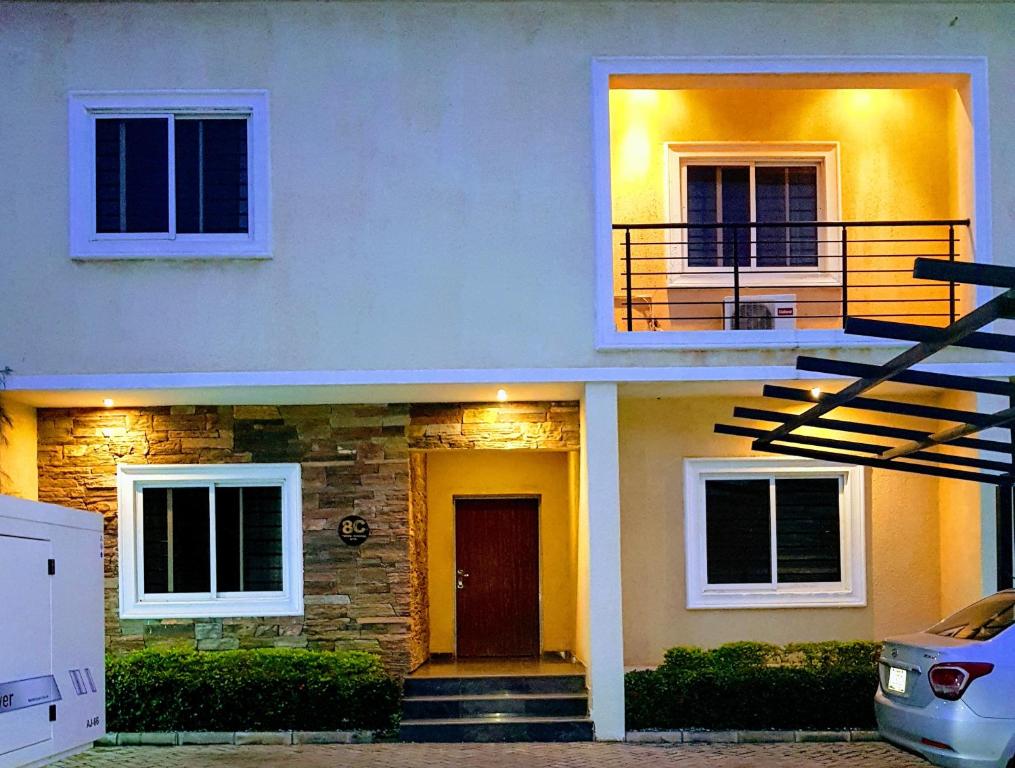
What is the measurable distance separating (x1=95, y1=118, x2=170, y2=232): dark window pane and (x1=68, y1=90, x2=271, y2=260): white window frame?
0.08 meters

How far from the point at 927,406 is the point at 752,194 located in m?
4.42

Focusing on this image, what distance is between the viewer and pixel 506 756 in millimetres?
12008

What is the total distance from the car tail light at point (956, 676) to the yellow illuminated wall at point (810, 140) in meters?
6.09

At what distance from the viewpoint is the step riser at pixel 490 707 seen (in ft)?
43.3

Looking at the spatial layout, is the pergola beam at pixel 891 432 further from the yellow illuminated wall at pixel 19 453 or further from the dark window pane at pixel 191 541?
the yellow illuminated wall at pixel 19 453

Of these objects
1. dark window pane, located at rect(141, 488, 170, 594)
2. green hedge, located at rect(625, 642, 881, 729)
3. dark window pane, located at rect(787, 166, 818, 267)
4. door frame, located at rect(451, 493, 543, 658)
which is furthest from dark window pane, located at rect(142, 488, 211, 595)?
dark window pane, located at rect(787, 166, 818, 267)

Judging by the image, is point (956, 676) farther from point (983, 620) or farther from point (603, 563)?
point (603, 563)

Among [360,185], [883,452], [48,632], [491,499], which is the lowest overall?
[48,632]

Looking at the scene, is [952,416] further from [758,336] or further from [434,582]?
[434,582]

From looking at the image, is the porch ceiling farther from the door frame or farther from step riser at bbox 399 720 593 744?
step riser at bbox 399 720 593 744

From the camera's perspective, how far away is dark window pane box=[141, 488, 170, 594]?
Answer: 1422 cm

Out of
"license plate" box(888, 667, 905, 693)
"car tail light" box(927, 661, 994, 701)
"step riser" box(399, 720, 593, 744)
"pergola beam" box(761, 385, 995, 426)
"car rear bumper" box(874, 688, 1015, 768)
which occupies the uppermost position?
"pergola beam" box(761, 385, 995, 426)

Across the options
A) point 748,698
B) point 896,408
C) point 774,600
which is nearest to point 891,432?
point 896,408

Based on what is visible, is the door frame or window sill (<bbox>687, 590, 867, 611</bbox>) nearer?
window sill (<bbox>687, 590, 867, 611</bbox>)
